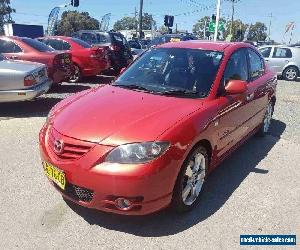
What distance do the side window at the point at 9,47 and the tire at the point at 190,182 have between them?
7.31 meters

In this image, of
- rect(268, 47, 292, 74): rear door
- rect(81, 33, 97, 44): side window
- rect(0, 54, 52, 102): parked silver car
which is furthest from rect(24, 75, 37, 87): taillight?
rect(268, 47, 292, 74): rear door

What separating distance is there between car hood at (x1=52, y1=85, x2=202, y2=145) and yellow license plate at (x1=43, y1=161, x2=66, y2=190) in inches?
13.8

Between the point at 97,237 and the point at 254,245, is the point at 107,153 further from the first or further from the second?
the point at 254,245

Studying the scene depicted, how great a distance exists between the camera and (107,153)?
3.15 meters

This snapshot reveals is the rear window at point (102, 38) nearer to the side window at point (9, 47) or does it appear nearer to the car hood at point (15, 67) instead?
the side window at point (9, 47)

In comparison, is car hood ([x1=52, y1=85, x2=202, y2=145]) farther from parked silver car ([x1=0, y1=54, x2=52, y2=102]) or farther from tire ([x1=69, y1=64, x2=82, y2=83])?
tire ([x1=69, y1=64, x2=82, y2=83])

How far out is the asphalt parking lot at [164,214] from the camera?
3307 millimetres

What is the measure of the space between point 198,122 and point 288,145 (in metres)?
3.22

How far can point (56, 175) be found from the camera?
11.2 feet

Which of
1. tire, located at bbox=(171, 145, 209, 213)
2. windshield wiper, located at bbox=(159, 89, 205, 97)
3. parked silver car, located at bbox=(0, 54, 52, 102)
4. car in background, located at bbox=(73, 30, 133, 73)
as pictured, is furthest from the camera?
car in background, located at bbox=(73, 30, 133, 73)

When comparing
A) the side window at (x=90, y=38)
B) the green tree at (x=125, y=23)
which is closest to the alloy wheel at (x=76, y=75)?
the side window at (x=90, y=38)

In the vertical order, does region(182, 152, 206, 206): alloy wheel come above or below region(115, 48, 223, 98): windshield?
below

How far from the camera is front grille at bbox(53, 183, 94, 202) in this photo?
10.7 feet

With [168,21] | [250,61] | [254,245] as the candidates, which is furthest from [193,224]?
[168,21]
